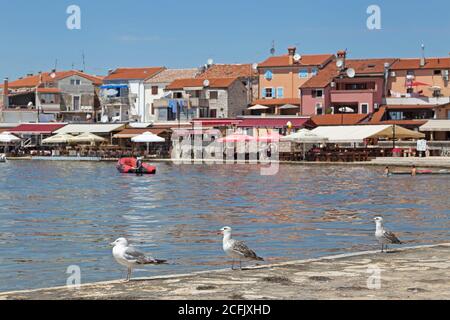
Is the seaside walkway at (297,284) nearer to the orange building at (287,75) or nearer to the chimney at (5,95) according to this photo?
the orange building at (287,75)

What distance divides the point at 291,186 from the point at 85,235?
24.8m

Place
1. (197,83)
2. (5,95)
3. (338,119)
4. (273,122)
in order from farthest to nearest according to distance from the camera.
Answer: (5,95), (197,83), (273,122), (338,119)

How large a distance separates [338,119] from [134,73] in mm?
35342

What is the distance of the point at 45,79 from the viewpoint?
12319 cm

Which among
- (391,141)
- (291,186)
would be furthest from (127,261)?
(391,141)

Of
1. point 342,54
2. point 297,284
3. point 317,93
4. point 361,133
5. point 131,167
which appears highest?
point 342,54

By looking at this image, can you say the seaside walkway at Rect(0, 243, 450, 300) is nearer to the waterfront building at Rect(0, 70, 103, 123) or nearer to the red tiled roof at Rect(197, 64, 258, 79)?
the red tiled roof at Rect(197, 64, 258, 79)

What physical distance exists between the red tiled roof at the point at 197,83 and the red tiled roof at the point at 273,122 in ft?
22.6

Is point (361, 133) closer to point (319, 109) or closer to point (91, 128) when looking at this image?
point (319, 109)

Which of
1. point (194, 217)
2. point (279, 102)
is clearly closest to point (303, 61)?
point (279, 102)

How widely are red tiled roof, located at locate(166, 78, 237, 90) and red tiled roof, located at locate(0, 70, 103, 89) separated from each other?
20.8 meters

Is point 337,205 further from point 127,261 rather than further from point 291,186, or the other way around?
point 127,261

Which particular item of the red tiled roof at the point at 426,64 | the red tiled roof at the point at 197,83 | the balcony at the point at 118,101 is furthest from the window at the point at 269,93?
the balcony at the point at 118,101

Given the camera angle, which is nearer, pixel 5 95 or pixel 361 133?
pixel 361 133
